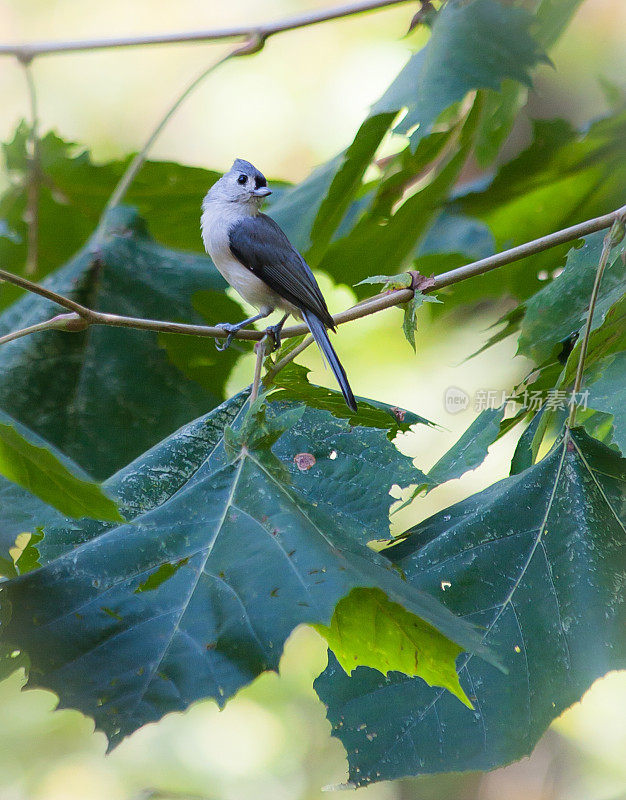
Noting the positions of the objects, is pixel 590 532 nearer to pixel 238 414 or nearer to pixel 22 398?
pixel 238 414

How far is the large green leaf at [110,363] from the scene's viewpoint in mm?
2021

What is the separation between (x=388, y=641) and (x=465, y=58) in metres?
1.20

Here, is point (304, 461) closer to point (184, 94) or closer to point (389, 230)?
point (389, 230)

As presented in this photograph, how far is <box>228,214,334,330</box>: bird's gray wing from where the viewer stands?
172 cm

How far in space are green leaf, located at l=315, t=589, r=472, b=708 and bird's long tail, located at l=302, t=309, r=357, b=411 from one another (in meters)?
0.38

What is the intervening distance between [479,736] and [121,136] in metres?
5.15

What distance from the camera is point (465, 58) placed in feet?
5.39

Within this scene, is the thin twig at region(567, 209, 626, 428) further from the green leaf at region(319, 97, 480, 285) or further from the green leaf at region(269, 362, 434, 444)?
the green leaf at region(319, 97, 480, 285)

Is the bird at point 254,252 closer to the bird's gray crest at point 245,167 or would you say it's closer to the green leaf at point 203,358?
the bird's gray crest at point 245,167

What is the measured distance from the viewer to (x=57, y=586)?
45.3 inches

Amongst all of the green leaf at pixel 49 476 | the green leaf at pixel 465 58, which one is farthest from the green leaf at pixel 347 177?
the green leaf at pixel 49 476

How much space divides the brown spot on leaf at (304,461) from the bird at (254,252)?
397mm

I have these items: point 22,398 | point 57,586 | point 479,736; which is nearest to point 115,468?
point 22,398

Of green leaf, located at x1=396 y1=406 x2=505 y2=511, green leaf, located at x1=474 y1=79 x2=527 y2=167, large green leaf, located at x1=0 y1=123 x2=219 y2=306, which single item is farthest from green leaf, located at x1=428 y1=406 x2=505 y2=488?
large green leaf, located at x1=0 y1=123 x2=219 y2=306
